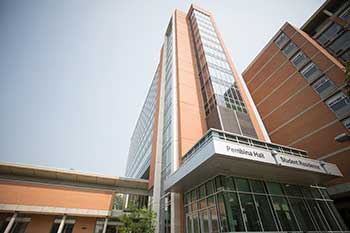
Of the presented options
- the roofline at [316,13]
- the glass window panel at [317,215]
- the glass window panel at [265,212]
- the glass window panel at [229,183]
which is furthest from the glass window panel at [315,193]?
the roofline at [316,13]

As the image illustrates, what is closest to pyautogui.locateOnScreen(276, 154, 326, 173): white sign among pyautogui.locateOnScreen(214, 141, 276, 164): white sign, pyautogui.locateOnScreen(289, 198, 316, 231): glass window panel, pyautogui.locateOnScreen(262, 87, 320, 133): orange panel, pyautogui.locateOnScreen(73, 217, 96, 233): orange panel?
pyautogui.locateOnScreen(214, 141, 276, 164): white sign

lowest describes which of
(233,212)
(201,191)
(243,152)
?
(233,212)

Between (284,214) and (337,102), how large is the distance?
16.1m

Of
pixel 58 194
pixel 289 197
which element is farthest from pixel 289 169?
pixel 58 194

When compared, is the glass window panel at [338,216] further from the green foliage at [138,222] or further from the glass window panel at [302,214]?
the green foliage at [138,222]

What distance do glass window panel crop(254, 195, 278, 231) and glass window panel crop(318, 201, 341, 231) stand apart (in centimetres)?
637

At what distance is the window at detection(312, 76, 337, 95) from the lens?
67.2ft

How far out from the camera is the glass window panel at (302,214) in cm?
1236

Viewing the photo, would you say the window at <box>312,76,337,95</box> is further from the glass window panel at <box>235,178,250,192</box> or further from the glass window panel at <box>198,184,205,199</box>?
Answer: the glass window panel at <box>198,184,205,199</box>

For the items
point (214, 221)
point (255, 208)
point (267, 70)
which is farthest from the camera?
point (267, 70)

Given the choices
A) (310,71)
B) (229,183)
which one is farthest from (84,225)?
(310,71)

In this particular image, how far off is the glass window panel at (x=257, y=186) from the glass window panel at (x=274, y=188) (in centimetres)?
67

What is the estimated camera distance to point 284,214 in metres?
12.2

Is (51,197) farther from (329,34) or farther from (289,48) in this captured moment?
(329,34)
